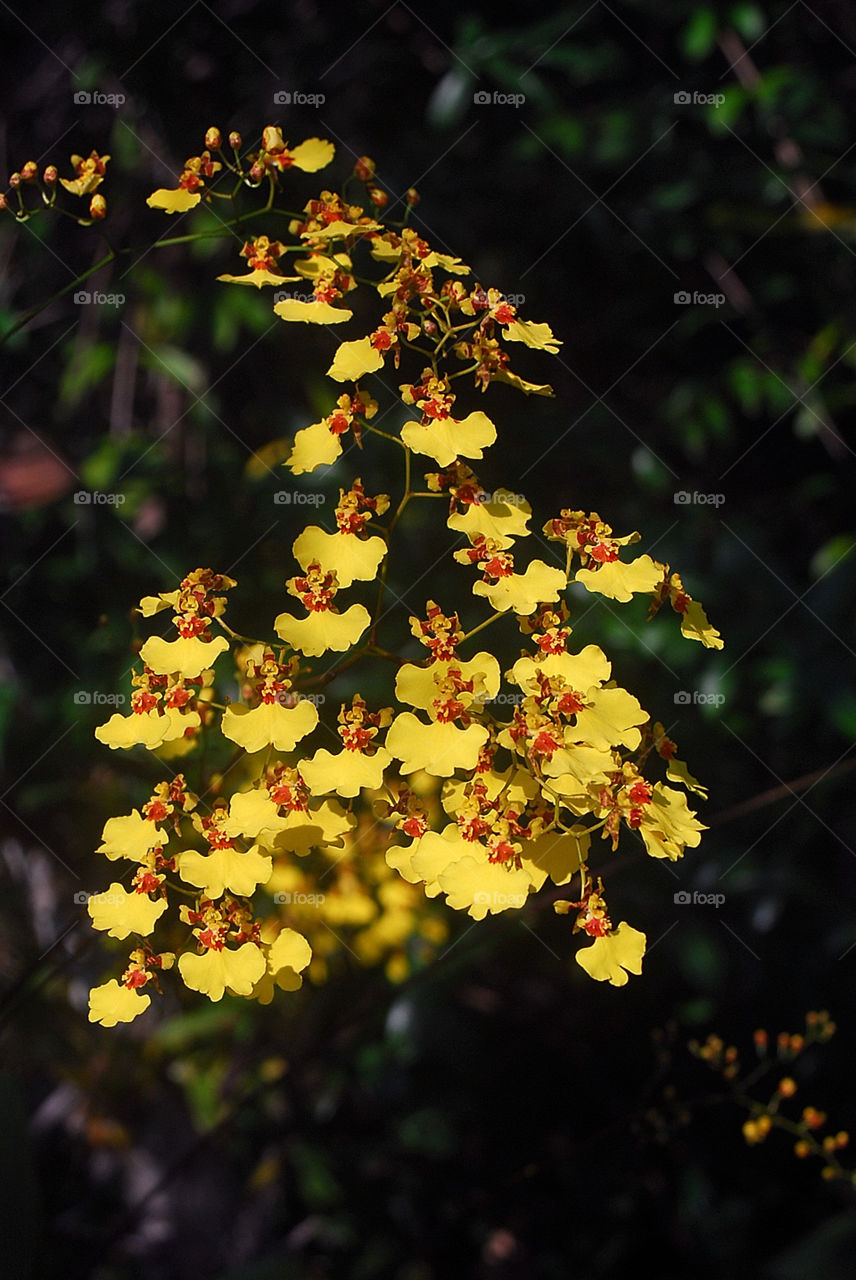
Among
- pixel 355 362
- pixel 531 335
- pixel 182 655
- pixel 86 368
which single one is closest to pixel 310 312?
pixel 355 362

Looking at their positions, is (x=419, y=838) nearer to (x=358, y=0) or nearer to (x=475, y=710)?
(x=475, y=710)

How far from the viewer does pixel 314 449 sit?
76 centimetres

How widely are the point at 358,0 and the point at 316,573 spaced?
1170 mm

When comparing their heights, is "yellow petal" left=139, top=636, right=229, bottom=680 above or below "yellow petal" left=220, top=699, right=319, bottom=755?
below

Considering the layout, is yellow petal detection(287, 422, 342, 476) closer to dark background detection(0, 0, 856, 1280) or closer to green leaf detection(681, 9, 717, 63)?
dark background detection(0, 0, 856, 1280)

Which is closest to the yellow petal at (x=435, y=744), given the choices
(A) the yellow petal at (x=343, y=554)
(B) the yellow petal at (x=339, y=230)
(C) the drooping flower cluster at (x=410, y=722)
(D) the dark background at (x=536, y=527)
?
(C) the drooping flower cluster at (x=410, y=722)

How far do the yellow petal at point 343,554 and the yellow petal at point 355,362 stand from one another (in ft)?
0.36

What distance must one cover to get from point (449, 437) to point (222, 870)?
34cm

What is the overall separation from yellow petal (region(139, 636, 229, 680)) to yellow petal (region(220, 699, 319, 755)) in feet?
0.14

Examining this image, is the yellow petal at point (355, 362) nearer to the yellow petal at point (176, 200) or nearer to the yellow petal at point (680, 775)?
the yellow petal at point (176, 200)

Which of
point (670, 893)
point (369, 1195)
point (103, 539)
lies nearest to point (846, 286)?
point (670, 893)

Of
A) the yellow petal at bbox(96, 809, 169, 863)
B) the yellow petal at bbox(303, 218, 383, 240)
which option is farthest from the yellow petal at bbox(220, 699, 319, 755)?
the yellow petal at bbox(303, 218, 383, 240)

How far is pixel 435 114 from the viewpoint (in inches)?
54.3

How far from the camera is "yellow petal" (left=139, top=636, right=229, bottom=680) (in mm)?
751
